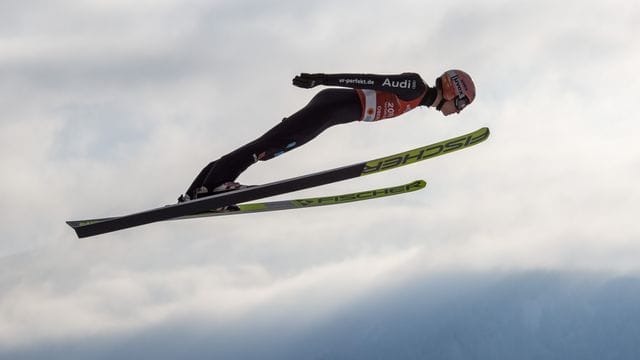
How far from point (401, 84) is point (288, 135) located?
230 cm

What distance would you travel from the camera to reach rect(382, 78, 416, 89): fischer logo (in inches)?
566

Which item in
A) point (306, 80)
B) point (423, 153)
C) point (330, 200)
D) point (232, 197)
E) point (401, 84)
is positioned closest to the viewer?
point (306, 80)

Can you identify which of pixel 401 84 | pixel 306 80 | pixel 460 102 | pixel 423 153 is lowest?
pixel 423 153

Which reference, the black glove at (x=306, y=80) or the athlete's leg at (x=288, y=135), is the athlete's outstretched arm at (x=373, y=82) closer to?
the black glove at (x=306, y=80)

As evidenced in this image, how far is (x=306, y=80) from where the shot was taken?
13.2m

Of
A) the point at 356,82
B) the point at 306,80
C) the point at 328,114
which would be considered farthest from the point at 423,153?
the point at 306,80

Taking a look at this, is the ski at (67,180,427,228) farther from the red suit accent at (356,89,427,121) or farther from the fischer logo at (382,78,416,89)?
the fischer logo at (382,78,416,89)

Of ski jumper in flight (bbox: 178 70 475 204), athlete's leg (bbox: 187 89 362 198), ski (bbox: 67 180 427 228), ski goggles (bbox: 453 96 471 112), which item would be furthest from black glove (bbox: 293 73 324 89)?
ski (bbox: 67 180 427 228)

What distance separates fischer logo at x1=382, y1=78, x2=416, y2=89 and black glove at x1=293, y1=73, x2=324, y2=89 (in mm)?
1636

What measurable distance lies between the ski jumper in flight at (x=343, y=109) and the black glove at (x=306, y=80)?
863mm

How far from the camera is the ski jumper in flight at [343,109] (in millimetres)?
14461

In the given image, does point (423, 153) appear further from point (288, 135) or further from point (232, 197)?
point (232, 197)

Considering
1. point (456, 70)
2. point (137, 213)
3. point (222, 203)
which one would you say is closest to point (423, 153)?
point (456, 70)

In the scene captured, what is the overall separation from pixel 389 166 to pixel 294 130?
198 cm
